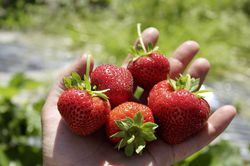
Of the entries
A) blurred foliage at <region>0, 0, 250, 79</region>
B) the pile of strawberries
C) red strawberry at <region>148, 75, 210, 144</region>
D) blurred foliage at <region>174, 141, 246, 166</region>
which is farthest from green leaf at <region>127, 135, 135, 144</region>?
blurred foliage at <region>0, 0, 250, 79</region>

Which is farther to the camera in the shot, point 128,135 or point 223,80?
point 223,80

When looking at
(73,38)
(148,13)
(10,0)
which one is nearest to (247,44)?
(148,13)

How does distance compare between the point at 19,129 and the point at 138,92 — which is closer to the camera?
the point at 138,92

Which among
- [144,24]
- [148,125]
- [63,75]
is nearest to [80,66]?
[63,75]

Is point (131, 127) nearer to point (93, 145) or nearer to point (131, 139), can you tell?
point (131, 139)

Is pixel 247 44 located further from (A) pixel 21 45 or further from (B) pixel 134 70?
(B) pixel 134 70

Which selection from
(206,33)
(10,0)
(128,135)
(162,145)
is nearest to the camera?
(128,135)
